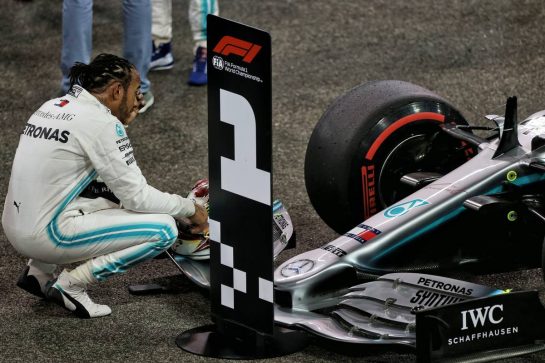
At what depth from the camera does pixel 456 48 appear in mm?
8102

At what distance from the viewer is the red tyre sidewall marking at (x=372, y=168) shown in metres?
5.26

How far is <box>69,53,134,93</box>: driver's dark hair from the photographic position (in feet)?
15.9

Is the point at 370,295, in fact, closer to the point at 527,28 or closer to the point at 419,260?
the point at 419,260

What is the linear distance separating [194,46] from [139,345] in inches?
146

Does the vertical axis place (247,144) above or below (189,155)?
above

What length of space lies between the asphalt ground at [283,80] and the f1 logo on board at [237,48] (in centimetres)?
115

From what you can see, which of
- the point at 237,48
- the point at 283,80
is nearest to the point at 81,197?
the point at 237,48

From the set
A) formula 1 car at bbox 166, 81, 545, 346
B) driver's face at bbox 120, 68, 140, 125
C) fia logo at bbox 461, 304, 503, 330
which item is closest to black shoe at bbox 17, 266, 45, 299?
formula 1 car at bbox 166, 81, 545, 346

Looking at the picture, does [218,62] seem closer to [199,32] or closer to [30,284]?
[30,284]

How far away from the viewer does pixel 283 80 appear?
7.77 m

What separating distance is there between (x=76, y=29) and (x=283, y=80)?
1424 mm

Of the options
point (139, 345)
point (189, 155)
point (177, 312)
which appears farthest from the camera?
point (189, 155)

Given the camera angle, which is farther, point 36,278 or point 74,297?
point 36,278

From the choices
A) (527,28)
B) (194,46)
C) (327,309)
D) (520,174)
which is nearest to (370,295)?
(327,309)
